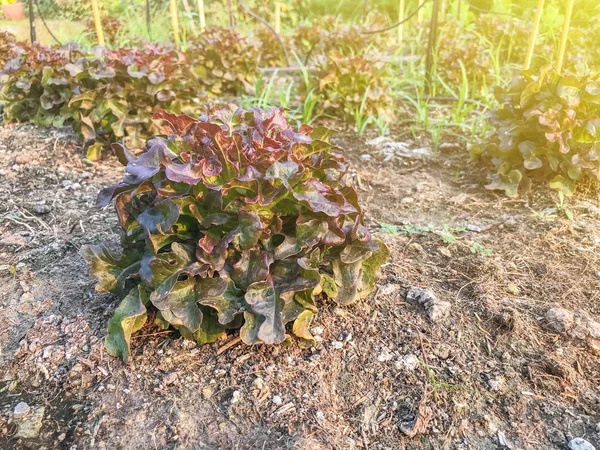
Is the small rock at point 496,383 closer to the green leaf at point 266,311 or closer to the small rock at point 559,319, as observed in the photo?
the small rock at point 559,319

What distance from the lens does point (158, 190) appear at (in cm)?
168

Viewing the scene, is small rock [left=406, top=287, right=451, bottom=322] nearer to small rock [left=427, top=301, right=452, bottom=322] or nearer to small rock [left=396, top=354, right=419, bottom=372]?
small rock [left=427, top=301, right=452, bottom=322]

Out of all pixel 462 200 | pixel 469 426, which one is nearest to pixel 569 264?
pixel 462 200

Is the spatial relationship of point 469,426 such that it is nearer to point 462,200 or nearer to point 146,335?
point 146,335

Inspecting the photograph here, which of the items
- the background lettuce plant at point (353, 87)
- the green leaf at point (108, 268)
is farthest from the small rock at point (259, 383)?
the background lettuce plant at point (353, 87)

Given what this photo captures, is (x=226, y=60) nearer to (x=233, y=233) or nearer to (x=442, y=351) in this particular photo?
(x=233, y=233)

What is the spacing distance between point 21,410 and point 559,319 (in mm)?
2018

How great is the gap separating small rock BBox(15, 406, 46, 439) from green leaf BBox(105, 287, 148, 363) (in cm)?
28

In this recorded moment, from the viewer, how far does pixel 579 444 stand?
5.19 feet

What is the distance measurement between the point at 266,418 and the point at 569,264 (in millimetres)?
1656

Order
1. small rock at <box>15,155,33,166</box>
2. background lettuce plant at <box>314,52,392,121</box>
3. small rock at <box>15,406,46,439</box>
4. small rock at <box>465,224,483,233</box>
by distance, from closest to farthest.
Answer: small rock at <box>15,406,46,439</box>, small rock at <box>465,224,483,233</box>, small rock at <box>15,155,33,166</box>, background lettuce plant at <box>314,52,392,121</box>

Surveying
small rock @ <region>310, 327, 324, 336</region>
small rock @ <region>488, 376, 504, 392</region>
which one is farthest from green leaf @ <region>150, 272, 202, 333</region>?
small rock @ <region>488, 376, 504, 392</region>

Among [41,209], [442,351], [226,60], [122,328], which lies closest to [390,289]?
[442,351]

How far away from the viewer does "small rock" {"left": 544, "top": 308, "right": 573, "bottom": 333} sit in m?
1.96
